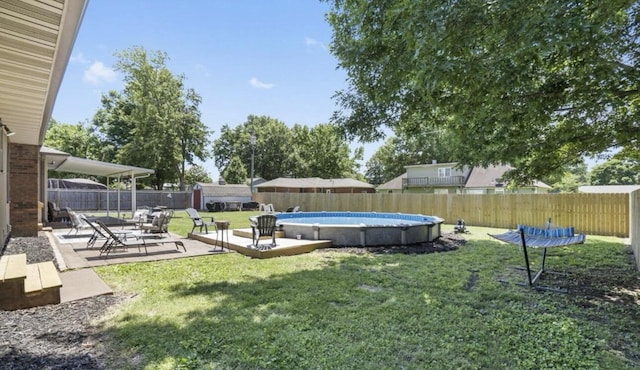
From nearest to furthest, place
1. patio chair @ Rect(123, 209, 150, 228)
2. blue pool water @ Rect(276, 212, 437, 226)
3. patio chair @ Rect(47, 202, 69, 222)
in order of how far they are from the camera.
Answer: patio chair @ Rect(123, 209, 150, 228), patio chair @ Rect(47, 202, 69, 222), blue pool water @ Rect(276, 212, 437, 226)

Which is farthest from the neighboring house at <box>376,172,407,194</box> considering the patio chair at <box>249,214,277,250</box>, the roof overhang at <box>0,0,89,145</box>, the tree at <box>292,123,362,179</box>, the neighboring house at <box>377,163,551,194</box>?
the roof overhang at <box>0,0,89,145</box>

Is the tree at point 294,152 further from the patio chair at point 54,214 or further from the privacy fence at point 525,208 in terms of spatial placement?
the patio chair at point 54,214

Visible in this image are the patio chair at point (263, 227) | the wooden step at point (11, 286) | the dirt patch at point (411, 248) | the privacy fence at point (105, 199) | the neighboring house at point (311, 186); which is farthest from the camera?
the neighboring house at point (311, 186)

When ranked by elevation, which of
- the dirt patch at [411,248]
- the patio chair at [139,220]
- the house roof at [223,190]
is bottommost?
the dirt patch at [411,248]

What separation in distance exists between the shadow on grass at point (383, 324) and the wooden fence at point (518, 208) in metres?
7.54

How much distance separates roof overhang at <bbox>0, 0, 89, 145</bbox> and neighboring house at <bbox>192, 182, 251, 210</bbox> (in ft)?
84.3

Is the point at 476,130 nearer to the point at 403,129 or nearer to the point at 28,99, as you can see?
the point at 403,129

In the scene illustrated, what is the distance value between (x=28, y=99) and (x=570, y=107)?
30.9 feet

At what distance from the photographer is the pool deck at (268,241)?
815 cm

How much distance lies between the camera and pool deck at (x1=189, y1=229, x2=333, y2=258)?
8148 millimetres

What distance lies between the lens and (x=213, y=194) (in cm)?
3188

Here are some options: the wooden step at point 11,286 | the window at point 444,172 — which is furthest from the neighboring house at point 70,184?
the window at point 444,172

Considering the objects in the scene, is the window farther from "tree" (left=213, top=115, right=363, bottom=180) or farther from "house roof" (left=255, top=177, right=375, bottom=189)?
"tree" (left=213, top=115, right=363, bottom=180)

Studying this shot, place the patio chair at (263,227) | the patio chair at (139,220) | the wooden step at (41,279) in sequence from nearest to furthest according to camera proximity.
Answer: the wooden step at (41,279) → the patio chair at (263,227) → the patio chair at (139,220)
